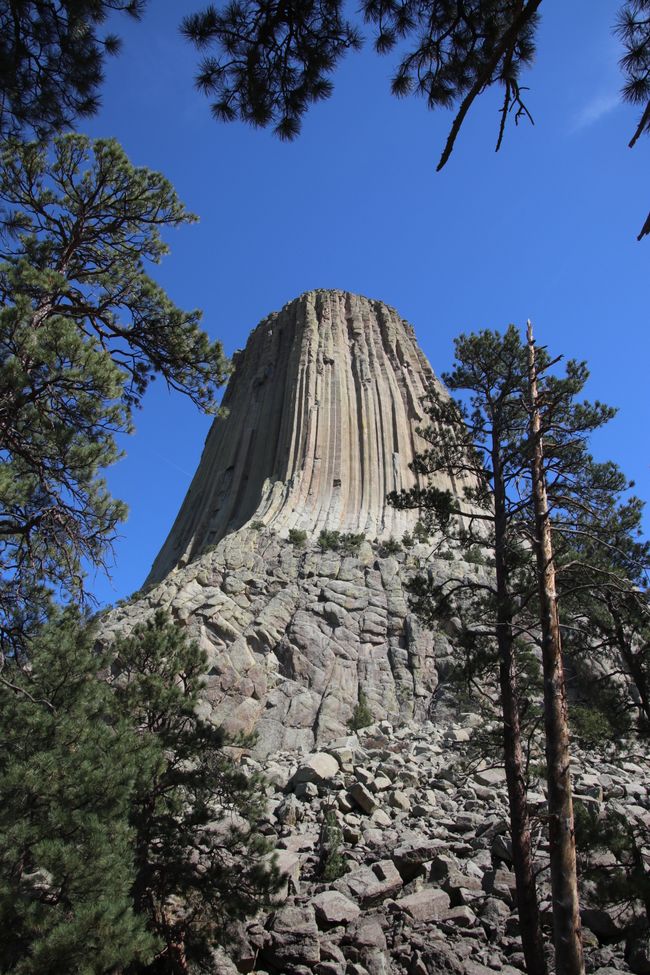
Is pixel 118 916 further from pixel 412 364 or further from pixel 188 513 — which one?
pixel 412 364

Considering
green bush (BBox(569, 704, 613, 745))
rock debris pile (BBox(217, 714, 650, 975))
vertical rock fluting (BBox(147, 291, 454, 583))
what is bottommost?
rock debris pile (BBox(217, 714, 650, 975))

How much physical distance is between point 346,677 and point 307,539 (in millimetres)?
8861

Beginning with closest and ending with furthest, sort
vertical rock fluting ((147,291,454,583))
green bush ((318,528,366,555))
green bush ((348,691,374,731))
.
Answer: green bush ((348,691,374,731)) < green bush ((318,528,366,555)) < vertical rock fluting ((147,291,454,583))

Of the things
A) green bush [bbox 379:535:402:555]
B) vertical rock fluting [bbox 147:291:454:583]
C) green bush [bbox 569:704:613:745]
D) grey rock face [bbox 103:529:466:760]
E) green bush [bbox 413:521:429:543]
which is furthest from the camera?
vertical rock fluting [bbox 147:291:454:583]

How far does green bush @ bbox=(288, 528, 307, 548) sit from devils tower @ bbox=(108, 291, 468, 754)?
3.7 inches

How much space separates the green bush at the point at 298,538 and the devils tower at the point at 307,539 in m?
0.10

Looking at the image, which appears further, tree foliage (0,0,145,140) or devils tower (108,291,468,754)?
devils tower (108,291,468,754)

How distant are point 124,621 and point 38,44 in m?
18.8

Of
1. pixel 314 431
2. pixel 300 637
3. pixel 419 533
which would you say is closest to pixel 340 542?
pixel 419 533

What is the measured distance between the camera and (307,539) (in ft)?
94.4

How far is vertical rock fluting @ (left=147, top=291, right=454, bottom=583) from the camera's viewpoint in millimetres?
33188

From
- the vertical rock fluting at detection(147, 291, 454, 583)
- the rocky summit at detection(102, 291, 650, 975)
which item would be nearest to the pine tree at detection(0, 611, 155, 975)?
the rocky summit at detection(102, 291, 650, 975)

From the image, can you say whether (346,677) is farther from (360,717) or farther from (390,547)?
(390,547)

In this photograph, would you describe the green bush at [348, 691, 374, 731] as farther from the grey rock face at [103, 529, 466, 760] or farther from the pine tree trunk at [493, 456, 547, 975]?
the pine tree trunk at [493, 456, 547, 975]
